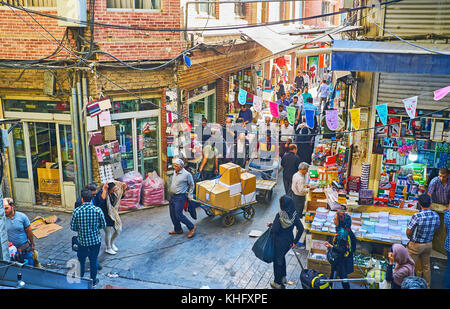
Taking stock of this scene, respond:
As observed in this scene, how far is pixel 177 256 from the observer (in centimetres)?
909

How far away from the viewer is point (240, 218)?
1094 centimetres

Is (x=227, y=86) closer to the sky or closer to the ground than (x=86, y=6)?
closer to the ground

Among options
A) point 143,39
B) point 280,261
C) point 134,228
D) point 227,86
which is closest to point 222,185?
point 134,228

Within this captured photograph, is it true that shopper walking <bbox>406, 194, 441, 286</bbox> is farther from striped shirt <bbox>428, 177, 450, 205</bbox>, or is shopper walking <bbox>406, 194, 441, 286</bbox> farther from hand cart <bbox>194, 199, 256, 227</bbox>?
hand cart <bbox>194, 199, 256, 227</bbox>

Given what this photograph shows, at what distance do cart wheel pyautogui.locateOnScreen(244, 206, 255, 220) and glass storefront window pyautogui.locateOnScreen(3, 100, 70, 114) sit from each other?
4.84 meters

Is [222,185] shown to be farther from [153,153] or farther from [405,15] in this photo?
[405,15]

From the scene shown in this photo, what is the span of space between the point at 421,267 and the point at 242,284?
3067 millimetres

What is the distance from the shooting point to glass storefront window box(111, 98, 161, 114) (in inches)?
434

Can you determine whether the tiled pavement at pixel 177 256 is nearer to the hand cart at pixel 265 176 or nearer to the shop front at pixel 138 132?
the hand cart at pixel 265 176

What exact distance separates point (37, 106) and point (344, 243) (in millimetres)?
7839

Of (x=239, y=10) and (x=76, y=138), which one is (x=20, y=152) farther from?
(x=239, y=10)

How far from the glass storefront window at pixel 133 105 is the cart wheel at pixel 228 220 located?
10.6 feet

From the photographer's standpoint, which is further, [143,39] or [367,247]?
[143,39]

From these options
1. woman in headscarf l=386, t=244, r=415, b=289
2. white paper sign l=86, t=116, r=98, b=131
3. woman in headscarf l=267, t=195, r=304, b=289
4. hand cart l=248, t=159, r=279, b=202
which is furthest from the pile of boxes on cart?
woman in headscarf l=386, t=244, r=415, b=289
